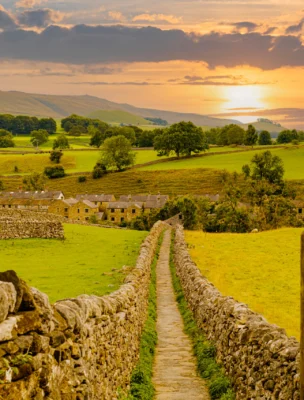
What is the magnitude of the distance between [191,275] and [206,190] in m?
127

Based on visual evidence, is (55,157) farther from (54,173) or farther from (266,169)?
(266,169)

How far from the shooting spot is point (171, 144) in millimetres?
180625

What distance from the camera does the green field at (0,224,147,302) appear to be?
2211 centimetres

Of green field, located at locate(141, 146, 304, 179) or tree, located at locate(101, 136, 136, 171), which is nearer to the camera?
green field, located at locate(141, 146, 304, 179)

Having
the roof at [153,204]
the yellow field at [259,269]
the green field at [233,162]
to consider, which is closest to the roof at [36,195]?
the roof at [153,204]

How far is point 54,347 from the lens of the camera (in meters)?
7.83

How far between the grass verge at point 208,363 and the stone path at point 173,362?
0.57ft

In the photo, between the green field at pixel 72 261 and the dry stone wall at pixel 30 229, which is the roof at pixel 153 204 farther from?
the dry stone wall at pixel 30 229

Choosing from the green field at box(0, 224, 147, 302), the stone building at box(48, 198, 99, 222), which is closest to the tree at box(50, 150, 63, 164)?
the stone building at box(48, 198, 99, 222)

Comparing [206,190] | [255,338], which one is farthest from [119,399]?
[206,190]

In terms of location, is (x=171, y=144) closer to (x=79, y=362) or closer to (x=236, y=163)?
(x=236, y=163)

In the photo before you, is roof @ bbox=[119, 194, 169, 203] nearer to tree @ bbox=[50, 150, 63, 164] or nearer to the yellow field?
tree @ bbox=[50, 150, 63, 164]

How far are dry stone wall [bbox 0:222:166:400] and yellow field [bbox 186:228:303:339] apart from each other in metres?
8.21

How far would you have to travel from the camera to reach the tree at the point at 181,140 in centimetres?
17862
